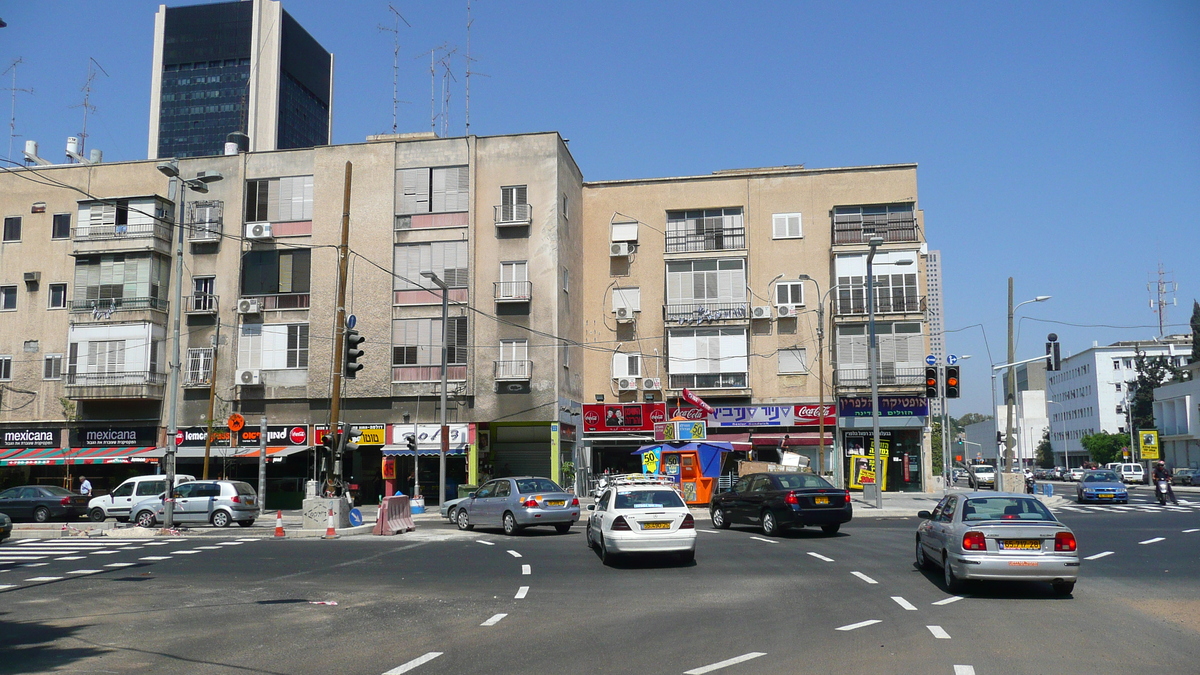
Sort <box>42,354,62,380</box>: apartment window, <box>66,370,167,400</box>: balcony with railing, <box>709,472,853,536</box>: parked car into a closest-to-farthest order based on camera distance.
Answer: <box>709,472,853,536</box>: parked car, <box>66,370,167,400</box>: balcony with railing, <box>42,354,62,380</box>: apartment window

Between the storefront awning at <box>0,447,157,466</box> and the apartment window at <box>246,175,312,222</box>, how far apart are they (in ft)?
39.6

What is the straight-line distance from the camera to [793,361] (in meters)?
48.2

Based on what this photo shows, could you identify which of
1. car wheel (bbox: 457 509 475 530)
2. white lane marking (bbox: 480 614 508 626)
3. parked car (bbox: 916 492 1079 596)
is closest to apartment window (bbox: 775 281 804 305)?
car wheel (bbox: 457 509 475 530)

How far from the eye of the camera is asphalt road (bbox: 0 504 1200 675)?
905 centimetres

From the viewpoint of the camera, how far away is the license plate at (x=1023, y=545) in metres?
12.4

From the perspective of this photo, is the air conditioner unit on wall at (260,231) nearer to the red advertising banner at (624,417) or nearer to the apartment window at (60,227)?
the apartment window at (60,227)

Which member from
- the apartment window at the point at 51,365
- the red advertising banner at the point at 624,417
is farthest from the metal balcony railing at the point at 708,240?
the apartment window at the point at 51,365

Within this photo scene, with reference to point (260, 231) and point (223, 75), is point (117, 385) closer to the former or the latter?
point (260, 231)

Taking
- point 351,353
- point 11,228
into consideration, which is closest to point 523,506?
point 351,353

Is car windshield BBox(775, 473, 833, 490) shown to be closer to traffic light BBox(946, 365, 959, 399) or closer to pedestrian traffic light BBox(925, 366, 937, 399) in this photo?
traffic light BBox(946, 365, 959, 399)

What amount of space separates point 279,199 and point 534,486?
26124mm

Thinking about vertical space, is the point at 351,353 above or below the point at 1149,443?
above

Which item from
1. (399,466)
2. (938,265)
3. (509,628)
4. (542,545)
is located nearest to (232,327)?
(399,466)

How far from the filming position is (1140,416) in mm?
100812
